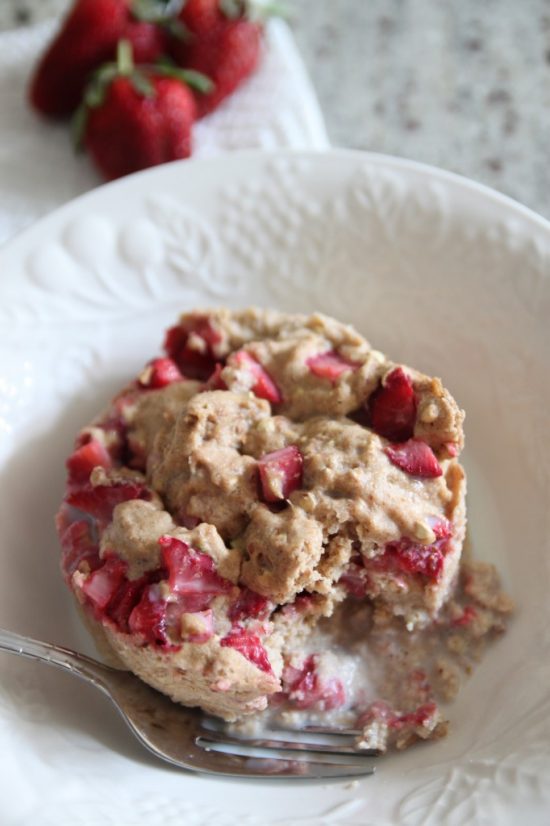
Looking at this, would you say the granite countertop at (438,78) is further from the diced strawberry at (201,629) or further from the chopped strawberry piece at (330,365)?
the diced strawberry at (201,629)

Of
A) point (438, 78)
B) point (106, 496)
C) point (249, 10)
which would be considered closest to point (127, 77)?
point (249, 10)

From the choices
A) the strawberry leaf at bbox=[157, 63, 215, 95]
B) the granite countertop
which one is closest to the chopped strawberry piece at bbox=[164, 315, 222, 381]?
the strawberry leaf at bbox=[157, 63, 215, 95]

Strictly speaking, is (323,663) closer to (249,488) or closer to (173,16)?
(249,488)

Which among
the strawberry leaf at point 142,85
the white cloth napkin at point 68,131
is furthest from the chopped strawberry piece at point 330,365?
the strawberry leaf at point 142,85

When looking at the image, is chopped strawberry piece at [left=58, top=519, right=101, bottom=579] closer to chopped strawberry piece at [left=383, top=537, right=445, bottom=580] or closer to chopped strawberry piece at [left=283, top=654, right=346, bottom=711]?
chopped strawberry piece at [left=283, top=654, right=346, bottom=711]

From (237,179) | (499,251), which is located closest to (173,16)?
(237,179)

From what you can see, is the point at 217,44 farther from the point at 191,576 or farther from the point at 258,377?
the point at 191,576
